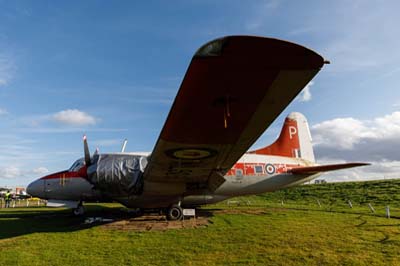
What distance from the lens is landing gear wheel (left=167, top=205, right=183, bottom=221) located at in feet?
40.1

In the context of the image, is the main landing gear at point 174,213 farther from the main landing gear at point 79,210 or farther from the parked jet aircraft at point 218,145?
the main landing gear at point 79,210

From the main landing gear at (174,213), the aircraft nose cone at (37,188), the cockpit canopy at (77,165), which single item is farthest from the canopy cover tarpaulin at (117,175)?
the aircraft nose cone at (37,188)

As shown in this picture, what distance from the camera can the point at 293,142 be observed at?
16516mm

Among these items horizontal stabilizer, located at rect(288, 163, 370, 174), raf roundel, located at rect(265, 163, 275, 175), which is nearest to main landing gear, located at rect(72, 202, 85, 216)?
raf roundel, located at rect(265, 163, 275, 175)

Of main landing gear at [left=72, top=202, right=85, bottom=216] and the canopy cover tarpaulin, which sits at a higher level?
the canopy cover tarpaulin

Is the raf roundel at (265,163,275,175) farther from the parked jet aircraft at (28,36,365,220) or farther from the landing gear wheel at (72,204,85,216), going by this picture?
the landing gear wheel at (72,204,85,216)

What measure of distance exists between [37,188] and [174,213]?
6880 millimetres

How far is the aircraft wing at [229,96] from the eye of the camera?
167 inches

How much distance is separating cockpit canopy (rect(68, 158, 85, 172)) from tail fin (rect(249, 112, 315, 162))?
8.93 metres

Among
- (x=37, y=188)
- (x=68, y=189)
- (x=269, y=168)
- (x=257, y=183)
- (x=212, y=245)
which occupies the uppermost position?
(x=269, y=168)

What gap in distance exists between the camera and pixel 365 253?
249 inches

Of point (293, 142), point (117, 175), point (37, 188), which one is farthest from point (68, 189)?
point (293, 142)

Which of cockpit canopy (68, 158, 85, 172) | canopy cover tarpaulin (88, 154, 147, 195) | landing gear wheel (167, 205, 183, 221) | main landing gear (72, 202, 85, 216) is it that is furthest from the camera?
main landing gear (72, 202, 85, 216)

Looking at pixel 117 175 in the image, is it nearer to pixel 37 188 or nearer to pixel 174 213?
pixel 174 213
